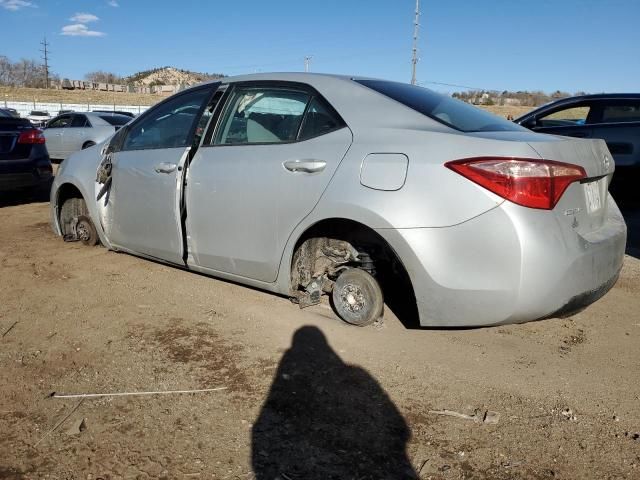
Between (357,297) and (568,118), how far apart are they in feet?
23.8

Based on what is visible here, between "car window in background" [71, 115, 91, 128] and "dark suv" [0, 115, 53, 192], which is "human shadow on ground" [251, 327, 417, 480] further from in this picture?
"car window in background" [71, 115, 91, 128]

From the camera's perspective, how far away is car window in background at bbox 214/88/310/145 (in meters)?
3.55

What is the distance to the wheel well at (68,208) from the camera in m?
5.35

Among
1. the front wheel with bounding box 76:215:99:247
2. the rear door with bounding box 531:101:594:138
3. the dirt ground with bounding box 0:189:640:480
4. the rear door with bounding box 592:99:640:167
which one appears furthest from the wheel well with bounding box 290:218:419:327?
the rear door with bounding box 592:99:640:167

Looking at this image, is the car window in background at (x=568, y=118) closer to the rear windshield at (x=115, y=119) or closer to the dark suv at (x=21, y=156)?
the dark suv at (x=21, y=156)

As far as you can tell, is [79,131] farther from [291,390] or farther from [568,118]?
[291,390]

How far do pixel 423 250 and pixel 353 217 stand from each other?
45cm

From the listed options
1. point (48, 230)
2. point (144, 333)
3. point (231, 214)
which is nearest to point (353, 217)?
point (231, 214)

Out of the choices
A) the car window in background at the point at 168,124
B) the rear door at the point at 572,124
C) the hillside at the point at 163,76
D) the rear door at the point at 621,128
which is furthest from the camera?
the hillside at the point at 163,76

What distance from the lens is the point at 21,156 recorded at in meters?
7.68

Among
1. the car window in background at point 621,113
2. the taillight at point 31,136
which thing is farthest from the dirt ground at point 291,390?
the car window in background at point 621,113

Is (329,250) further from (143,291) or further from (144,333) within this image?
(143,291)

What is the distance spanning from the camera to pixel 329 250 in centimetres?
354

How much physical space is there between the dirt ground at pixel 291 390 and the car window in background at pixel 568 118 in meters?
4.86
